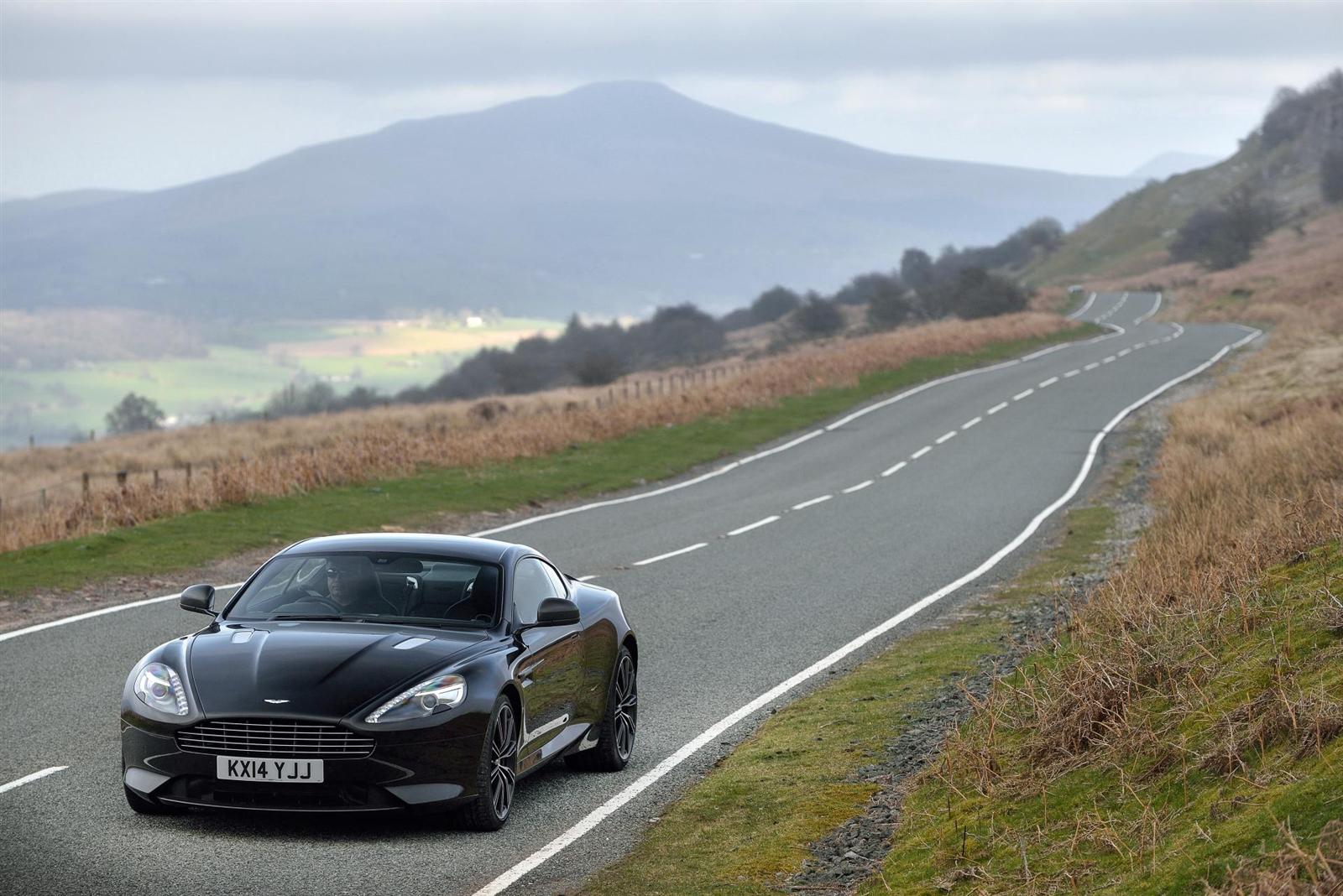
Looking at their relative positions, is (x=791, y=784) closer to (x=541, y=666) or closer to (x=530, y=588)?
(x=541, y=666)

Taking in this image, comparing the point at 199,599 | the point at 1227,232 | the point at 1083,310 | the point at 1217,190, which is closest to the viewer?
the point at 199,599

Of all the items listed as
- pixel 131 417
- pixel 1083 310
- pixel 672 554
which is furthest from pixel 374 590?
pixel 131 417

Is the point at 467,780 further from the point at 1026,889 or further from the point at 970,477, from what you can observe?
the point at 970,477

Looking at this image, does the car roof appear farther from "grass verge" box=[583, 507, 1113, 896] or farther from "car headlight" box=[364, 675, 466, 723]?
"grass verge" box=[583, 507, 1113, 896]

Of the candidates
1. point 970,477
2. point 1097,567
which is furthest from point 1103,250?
point 1097,567

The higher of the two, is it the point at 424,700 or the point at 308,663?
the point at 308,663

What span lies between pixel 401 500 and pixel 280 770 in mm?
17004

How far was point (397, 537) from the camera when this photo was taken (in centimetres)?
955

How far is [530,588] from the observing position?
9.52 meters

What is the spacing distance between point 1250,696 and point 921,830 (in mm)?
1609

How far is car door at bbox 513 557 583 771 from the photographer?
8711 mm

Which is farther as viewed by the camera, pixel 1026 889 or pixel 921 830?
pixel 921 830

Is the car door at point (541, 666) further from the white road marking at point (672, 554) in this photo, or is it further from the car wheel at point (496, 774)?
the white road marking at point (672, 554)

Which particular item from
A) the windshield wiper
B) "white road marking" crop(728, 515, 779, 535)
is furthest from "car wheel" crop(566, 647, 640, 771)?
"white road marking" crop(728, 515, 779, 535)
